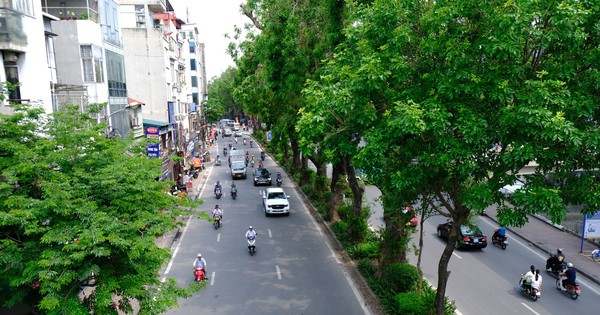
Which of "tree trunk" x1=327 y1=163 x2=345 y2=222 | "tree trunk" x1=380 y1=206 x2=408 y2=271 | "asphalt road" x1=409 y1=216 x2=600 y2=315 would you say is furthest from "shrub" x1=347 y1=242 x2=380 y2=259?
"tree trunk" x1=327 y1=163 x2=345 y2=222

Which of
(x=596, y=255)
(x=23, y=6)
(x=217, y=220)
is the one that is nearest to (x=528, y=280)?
(x=596, y=255)

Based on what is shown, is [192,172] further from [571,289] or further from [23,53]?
[571,289]

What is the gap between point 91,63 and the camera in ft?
63.0

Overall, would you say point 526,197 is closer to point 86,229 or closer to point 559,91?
point 559,91

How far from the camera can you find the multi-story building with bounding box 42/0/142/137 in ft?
61.0

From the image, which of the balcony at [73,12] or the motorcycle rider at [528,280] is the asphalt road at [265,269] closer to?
the motorcycle rider at [528,280]

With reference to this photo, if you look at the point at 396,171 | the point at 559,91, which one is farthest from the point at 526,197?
the point at 396,171

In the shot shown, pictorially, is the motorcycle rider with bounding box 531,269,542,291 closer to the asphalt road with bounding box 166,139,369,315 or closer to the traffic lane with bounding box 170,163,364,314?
the asphalt road with bounding box 166,139,369,315

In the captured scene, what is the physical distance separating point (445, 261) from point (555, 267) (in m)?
9.19

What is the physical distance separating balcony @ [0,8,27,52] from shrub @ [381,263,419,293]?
1439 centimetres

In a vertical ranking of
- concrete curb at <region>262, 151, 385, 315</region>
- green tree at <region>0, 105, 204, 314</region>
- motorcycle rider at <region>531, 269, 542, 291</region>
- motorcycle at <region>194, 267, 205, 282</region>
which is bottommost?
concrete curb at <region>262, 151, 385, 315</region>

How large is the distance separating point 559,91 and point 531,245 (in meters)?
16.3

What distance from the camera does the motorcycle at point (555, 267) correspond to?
55.0 ft

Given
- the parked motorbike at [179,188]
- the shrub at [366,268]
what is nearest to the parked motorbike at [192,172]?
the parked motorbike at [179,188]
